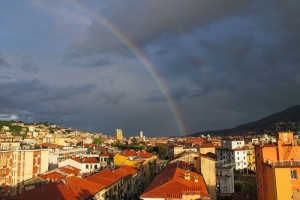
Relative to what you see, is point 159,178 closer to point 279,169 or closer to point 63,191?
point 63,191

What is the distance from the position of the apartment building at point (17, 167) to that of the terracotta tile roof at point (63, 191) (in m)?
22.9

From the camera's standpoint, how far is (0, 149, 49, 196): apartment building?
57.2 m

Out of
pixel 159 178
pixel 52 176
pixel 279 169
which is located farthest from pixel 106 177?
pixel 279 169

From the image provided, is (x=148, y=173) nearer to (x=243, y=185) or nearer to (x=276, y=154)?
(x=243, y=185)

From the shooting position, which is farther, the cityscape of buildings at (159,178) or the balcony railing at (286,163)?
the cityscape of buildings at (159,178)

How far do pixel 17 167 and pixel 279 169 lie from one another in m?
50.9

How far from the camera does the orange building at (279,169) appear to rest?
27.3 m

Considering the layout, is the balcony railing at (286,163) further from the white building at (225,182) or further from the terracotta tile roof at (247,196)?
the white building at (225,182)

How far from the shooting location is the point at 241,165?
96250mm

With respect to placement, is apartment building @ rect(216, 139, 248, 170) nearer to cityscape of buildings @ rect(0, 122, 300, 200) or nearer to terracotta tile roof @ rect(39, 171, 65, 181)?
cityscape of buildings @ rect(0, 122, 300, 200)

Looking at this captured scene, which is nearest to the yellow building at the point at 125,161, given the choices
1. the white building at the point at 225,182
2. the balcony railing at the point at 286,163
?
the white building at the point at 225,182

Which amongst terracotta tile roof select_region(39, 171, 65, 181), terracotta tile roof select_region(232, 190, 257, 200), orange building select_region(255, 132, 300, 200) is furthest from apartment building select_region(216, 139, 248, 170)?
orange building select_region(255, 132, 300, 200)

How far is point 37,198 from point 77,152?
8731 centimetres

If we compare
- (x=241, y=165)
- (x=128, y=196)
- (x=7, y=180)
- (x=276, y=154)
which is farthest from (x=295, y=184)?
(x=241, y=165)
